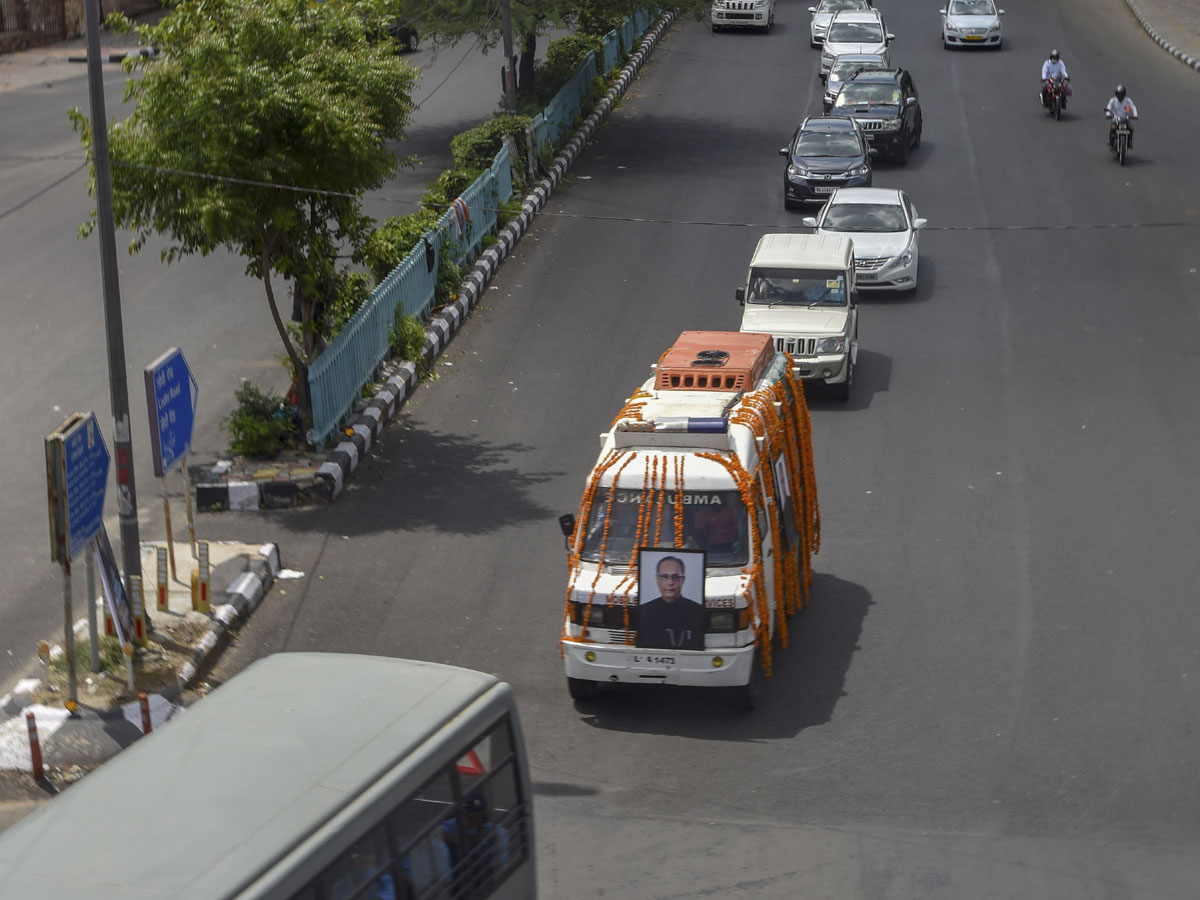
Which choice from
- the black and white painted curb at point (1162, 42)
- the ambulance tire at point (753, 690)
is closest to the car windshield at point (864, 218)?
the ambulance tire at point (753, 690)

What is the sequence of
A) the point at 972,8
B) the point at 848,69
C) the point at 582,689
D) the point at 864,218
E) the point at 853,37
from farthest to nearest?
the point at 972,8, the point at 853,37, the point at 848,69, the point at 864,218, the point at 582,689

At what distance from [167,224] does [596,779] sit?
890 cm

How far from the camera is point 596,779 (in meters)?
11.1

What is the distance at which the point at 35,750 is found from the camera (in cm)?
1105

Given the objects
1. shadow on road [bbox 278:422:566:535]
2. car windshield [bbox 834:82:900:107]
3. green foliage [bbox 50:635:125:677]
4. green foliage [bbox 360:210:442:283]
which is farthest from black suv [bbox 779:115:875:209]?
green foliage [bbox 50:635:125:677]

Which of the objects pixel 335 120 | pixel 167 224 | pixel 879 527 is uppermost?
pixel 335 120

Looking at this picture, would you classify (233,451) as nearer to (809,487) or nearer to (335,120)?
(335,120)

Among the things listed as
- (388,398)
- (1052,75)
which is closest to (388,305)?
(388,398)

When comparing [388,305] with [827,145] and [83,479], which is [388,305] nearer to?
[83,479]

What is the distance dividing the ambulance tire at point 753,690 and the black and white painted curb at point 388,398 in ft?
22.0

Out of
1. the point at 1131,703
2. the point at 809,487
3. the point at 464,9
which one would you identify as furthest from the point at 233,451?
the point at 464,9

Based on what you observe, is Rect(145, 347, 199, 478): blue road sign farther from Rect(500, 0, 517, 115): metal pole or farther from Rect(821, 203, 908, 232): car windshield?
Rect(500, 0, 517, 115): metal pole

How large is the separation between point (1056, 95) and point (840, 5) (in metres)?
12.9

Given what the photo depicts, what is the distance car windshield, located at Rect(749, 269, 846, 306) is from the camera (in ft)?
68.4
